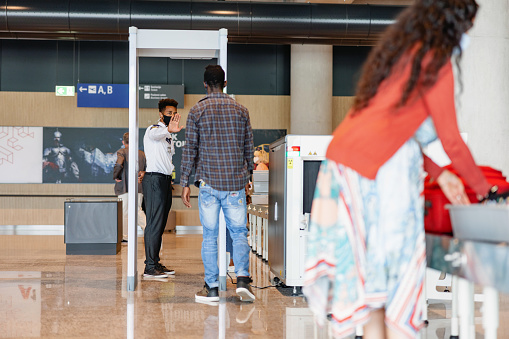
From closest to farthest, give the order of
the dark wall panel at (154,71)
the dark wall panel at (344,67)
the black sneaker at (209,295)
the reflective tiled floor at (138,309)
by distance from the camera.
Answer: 1. the reflective tiled floor at (138,309)
2. the black sneaker at (209,295)
3. the dark wall panel at (154,71)
4. the dark wall panel at (344,67)

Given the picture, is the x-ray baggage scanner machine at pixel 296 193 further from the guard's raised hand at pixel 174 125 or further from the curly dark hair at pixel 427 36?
the curly dark hair at pixel 427 36

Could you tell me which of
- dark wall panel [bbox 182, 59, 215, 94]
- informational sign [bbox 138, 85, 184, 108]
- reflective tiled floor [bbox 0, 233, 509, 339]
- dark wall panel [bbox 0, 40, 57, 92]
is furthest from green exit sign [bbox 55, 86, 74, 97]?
reflective tiled floor [bbox 0, 233, 509, 339]

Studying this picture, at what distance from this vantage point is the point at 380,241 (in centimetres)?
155

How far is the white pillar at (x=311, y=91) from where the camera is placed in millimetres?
10422

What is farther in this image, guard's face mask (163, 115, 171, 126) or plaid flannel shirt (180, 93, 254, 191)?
guard's face mask (163, 115, 171, 126)

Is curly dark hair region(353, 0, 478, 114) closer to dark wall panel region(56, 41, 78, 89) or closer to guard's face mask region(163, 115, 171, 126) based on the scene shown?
guard's face mask region(163, 115, 171, 126)

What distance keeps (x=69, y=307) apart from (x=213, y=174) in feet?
4.15

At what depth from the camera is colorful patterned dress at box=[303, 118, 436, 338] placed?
1547 millimetres

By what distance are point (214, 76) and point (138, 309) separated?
64.3 inches

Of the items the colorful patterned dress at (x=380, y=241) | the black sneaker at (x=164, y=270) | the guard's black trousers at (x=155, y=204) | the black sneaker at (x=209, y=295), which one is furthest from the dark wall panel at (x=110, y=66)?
the colorful patterned dress at (x=380, y=241)

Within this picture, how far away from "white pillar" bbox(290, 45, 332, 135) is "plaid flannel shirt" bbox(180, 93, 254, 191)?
643cm

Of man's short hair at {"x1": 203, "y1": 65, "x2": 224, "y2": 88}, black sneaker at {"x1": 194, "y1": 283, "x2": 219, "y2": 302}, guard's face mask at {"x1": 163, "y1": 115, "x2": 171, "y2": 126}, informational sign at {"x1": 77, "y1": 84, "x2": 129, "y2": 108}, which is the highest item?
informational sign at {"x1": 77, "y1": 84, "x2": 129, "y2": 108}

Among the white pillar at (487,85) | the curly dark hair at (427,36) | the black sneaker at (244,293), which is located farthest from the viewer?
the white pillar at (487,85)

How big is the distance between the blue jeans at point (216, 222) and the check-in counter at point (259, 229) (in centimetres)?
172
